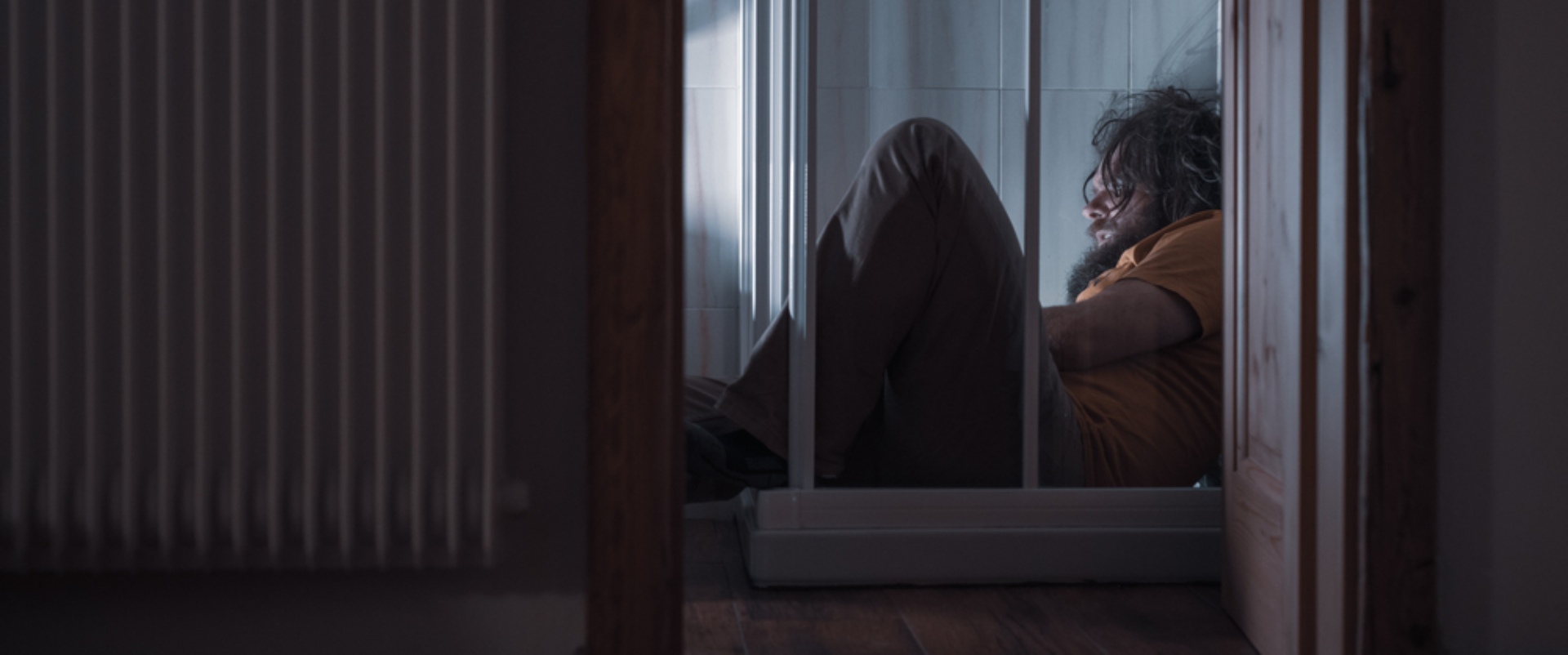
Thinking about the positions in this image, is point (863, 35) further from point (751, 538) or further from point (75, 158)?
point (75, 158)

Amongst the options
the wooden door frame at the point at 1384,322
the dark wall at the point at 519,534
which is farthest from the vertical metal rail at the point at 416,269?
the wooden door frame at the point at 1384,322

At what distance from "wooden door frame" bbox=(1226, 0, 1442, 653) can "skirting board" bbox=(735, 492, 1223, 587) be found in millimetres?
438

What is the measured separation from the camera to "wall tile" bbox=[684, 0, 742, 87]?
93.7 inches

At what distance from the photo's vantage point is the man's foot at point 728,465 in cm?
153

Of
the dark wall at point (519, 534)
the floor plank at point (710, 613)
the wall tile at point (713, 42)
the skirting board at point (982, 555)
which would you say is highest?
the wall tile at point (713, 42)

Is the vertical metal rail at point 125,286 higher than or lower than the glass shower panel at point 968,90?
lower

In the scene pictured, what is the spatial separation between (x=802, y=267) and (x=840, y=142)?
0.67 feet

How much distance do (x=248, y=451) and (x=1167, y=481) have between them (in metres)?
1.28

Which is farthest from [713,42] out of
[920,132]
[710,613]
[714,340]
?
[710,613]

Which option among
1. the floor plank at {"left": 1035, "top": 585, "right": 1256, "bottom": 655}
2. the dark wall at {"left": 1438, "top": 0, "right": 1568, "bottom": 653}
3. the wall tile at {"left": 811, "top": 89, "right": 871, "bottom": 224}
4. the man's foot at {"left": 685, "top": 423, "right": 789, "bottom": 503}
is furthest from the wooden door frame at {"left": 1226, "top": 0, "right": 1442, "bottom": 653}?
the man's foot at {"left": 685, "top": 423, "right": 789, "bottom": 503}

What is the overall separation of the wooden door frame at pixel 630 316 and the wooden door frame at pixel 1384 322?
0.70 metres

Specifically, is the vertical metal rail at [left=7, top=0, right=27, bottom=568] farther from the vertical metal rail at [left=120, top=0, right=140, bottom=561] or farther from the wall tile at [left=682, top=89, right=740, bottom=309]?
the wall tile at [left=682, top=89, right=740, bottom=309]

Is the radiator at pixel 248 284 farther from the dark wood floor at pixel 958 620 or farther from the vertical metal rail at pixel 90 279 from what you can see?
the dark wood floor at pixel 958 620

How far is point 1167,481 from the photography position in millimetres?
1553
